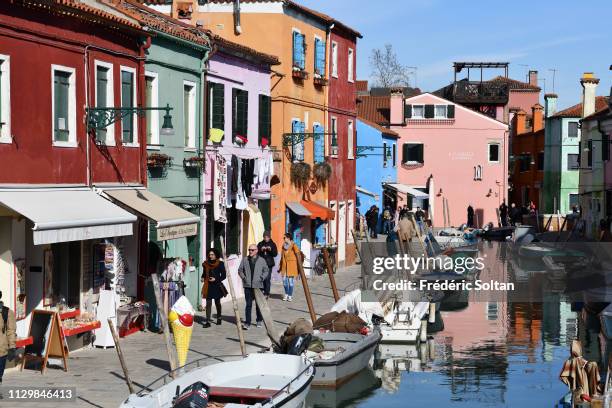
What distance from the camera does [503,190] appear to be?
2911 inches

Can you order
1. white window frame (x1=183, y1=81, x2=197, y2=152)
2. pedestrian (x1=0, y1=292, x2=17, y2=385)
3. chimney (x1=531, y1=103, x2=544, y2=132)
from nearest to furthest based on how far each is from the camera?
pedestrian (x1=0, y1=292, x2=17, y2=385) → white window frame (x1=183, y1=81, x2=197, y2=152) → chimney (x1=531, y1=103, x2=544, y2=132)

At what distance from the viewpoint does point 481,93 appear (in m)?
87.1

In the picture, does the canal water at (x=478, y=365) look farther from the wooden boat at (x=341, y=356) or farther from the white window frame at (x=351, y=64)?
the white window frame at (x=351, y=64)

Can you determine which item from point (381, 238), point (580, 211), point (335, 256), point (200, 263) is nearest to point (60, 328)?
point (200, 263)

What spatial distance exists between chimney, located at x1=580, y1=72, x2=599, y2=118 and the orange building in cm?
3216

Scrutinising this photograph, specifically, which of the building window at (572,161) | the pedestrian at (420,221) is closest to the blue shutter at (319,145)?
the pedestrian at (420,221)

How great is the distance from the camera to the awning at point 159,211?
23.2 m

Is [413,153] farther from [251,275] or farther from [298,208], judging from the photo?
[251,275]

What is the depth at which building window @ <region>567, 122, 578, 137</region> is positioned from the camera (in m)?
77.0

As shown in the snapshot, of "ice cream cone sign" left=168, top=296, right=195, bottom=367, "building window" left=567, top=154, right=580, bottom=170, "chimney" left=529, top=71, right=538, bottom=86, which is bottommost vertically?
"ice cream cone sign" left=168, top=296, right=195, bottom=367

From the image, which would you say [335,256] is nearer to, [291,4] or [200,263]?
[291,4]

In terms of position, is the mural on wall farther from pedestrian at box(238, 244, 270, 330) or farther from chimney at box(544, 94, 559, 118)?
chimney at box(544, 94, 559, 118)

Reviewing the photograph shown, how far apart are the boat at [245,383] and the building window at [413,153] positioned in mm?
54327

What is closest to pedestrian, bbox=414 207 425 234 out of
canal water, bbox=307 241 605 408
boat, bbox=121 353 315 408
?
canal water, bbox=307 241 605 408
